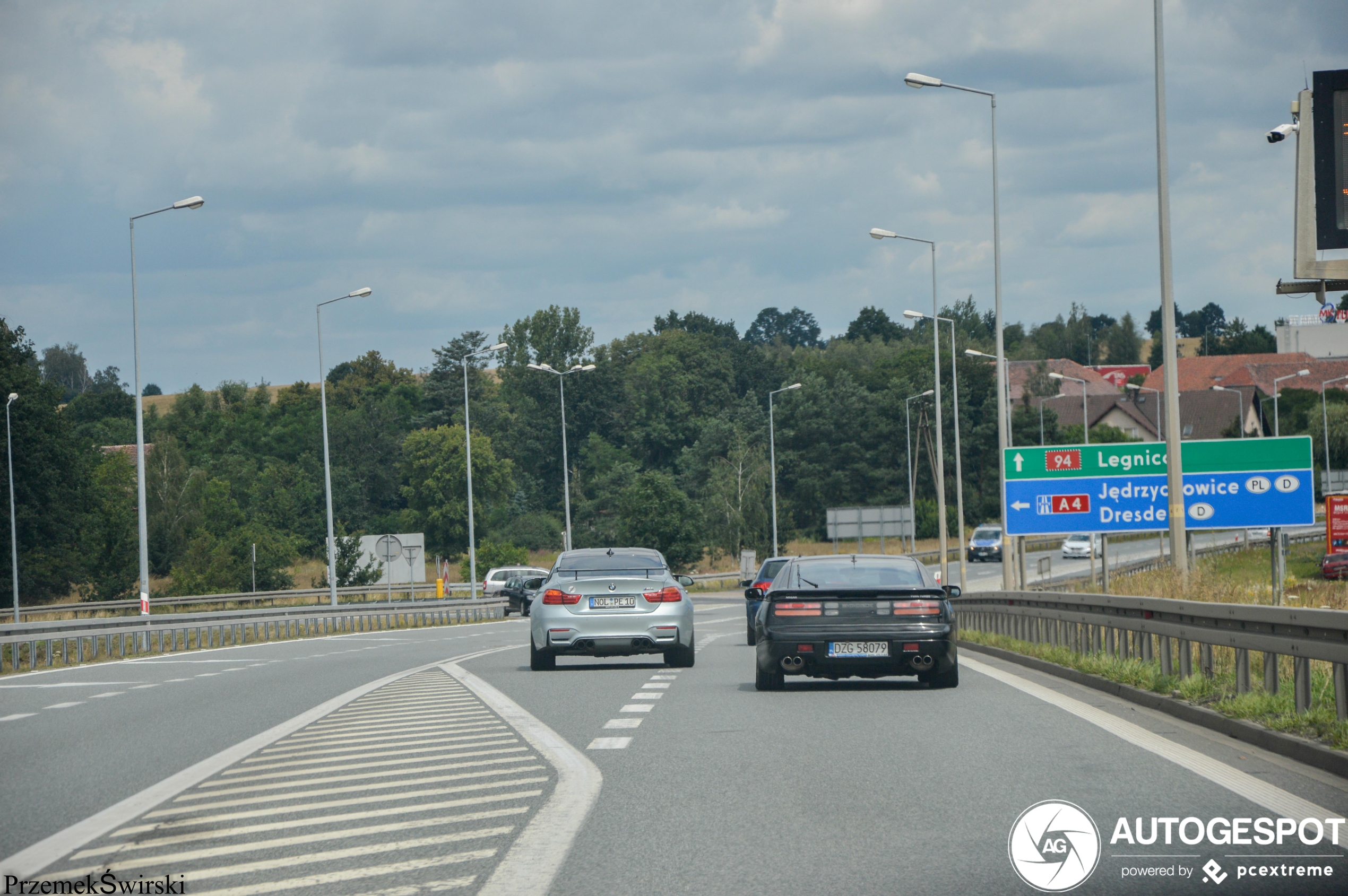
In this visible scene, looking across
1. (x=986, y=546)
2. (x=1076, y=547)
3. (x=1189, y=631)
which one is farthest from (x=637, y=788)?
(x=1076, y=547)

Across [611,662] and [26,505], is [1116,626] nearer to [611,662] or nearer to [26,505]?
[611,662]

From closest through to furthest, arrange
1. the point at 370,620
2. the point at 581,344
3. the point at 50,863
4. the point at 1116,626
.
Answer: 1. the point at 50,863
2. the point at 1116,626
3. the point at 370,620
4. the point at 581,344

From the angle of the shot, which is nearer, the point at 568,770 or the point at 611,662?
the point at 568,770

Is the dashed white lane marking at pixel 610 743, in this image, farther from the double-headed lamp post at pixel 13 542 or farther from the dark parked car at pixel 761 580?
the double-headed lamp post at pixel 13 542

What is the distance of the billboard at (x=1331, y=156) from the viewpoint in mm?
18406

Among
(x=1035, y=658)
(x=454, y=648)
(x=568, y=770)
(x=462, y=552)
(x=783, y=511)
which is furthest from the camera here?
(x=462, y=552)

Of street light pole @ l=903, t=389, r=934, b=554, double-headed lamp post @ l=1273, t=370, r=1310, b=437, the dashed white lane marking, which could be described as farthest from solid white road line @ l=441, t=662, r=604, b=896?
double-headed lamp post @ l=1273, t=370, r=1310, b=437

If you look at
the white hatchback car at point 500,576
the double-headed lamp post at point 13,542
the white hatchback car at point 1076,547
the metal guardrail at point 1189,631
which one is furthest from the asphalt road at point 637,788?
the white hatchback car at point 1076,547

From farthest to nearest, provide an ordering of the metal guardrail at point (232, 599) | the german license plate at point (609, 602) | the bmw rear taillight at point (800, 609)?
the metal guardrail at point (232, 599)
the german license plate at point (609, 602)
the bmw rear taillight at point (800, 609)

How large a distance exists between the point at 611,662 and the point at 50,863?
1532 centimetres

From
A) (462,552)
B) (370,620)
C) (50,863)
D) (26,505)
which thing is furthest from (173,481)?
(50,863)

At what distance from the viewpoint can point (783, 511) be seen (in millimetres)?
103500

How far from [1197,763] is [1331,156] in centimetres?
1125

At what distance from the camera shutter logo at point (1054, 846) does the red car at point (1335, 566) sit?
182 feet
